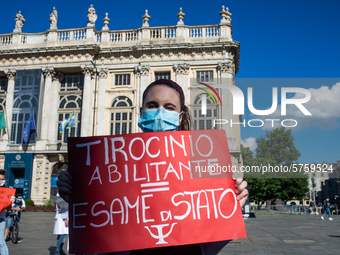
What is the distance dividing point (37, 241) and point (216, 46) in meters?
24.5

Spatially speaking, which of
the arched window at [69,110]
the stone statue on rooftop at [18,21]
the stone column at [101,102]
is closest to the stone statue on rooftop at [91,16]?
the stone column at [101,102]

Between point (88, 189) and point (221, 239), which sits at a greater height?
point (88, 189)

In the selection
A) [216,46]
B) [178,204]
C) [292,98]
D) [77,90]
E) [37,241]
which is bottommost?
[37,241]

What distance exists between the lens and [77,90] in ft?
106

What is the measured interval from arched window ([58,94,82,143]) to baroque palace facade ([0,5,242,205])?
0.22 ft

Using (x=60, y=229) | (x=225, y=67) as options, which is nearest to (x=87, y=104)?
(x=225, y=67)

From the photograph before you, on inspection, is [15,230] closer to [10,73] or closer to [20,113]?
[20,113]

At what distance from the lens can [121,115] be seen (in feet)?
103

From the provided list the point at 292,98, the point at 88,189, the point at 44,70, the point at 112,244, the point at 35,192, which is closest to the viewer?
the point at 112,244

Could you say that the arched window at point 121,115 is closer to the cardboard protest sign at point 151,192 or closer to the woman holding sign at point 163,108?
the woman holding sign at point 163,108

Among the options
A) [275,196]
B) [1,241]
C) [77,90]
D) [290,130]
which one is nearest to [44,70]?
[77,90]

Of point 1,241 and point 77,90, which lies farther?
point 77,90

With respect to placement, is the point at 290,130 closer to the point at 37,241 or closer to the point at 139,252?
the point at 139,252

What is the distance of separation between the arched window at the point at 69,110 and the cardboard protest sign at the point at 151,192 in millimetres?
30019
